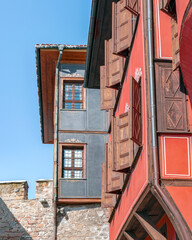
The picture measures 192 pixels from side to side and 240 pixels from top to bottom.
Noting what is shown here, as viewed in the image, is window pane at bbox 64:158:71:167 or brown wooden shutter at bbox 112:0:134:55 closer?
brown wooden shutter at bbox 112:0:134:55

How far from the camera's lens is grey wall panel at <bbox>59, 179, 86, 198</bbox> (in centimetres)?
1788

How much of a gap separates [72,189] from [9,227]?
8.28ft

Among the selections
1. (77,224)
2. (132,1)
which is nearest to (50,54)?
(77,224)

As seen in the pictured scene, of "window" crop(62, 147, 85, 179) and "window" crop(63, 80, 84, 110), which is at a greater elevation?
"window" crop(63, 80, 84, 110)

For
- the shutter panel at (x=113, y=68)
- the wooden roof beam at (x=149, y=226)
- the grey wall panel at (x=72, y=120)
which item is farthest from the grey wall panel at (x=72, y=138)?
the wooden roof beam at (x=149, y=226)

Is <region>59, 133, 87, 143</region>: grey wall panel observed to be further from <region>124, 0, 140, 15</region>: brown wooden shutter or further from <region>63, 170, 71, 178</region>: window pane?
<region>124, 0, 140, 15</region>: brown wooden shutter

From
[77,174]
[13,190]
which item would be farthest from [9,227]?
[77,174]

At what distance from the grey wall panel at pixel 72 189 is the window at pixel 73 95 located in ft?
9.17

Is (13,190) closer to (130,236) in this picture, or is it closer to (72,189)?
(72,189)

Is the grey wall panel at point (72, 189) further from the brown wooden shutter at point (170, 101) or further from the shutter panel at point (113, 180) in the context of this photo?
the brown wooden shutter at point (170, 101)

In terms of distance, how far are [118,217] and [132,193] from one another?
273 centimetres

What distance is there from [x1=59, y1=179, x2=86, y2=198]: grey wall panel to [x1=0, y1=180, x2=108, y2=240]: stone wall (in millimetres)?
471

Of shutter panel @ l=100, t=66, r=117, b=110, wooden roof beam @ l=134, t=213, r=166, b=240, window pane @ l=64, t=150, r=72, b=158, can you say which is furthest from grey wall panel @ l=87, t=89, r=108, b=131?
wooden roof beam @ l=134, t=213, r=166, b=240

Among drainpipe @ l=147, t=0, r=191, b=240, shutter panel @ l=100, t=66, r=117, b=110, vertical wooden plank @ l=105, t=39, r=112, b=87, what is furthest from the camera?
shutter panel @ l=100, t=66, r=117, b=110
